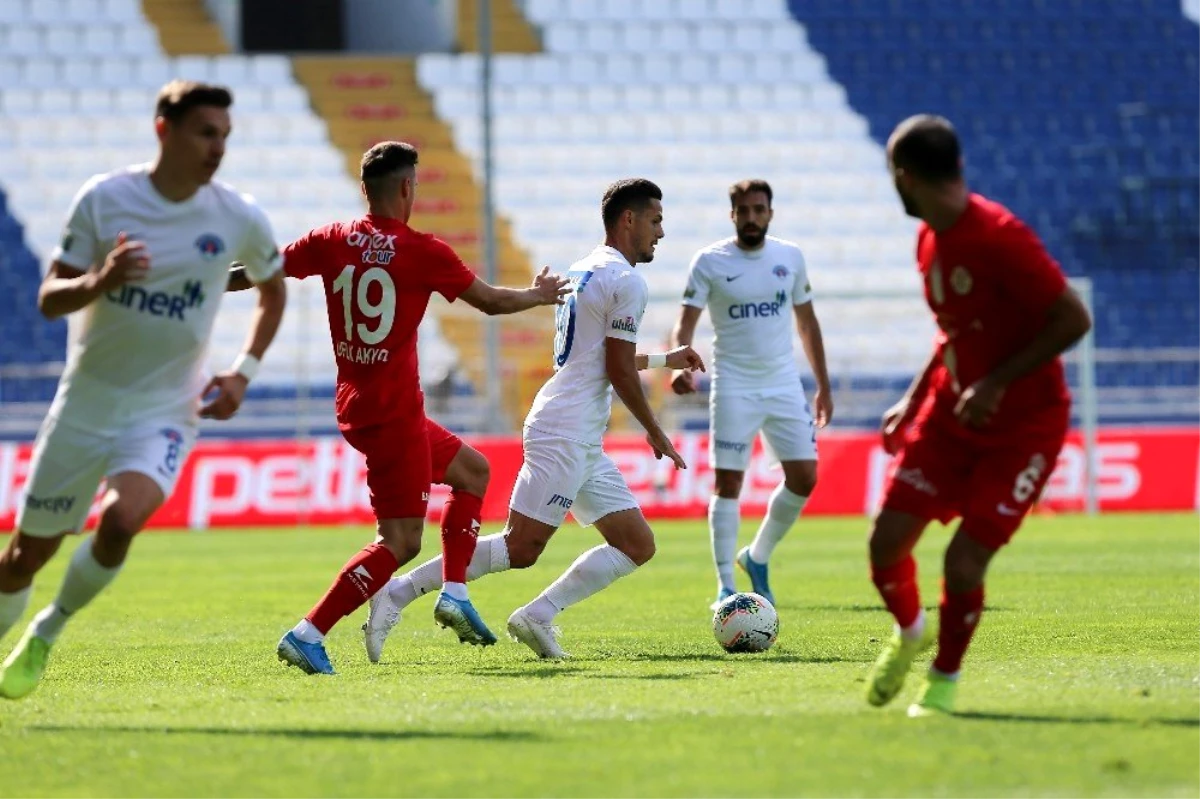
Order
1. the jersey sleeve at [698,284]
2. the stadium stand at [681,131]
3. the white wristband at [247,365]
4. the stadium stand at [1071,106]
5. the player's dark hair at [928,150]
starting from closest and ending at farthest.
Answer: the player's dark hair at [928,150] < the white wristband at [247,365] < the jersey sleeve at [698,284] < the stadium stand at [1071,106] < the stadium stand at [681,131]

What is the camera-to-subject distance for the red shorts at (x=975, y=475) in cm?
636

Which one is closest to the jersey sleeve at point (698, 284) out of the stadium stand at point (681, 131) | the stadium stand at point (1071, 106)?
the stadium stand at point (681, 131)

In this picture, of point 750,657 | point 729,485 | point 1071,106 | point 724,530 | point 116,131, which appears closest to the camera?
point 750,657

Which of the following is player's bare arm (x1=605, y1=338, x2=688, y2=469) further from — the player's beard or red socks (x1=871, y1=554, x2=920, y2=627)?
the player's beard

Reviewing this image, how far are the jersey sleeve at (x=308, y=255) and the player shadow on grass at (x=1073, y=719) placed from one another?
11.7ft

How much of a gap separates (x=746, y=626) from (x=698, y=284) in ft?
11.1

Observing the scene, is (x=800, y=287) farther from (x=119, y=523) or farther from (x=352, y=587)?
(x=119, y=523)

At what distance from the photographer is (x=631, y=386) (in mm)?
8859

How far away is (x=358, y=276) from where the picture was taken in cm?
836

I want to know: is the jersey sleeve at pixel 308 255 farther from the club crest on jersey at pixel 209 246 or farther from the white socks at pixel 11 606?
the white socks at pixel 11 606

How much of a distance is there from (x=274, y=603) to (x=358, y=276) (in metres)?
5.10

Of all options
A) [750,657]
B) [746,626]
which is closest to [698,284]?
[746,626]

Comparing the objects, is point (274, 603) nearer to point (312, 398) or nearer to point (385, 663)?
point (385, 663)

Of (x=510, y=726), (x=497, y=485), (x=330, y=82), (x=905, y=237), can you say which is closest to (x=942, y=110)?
(x=905, y=237)
